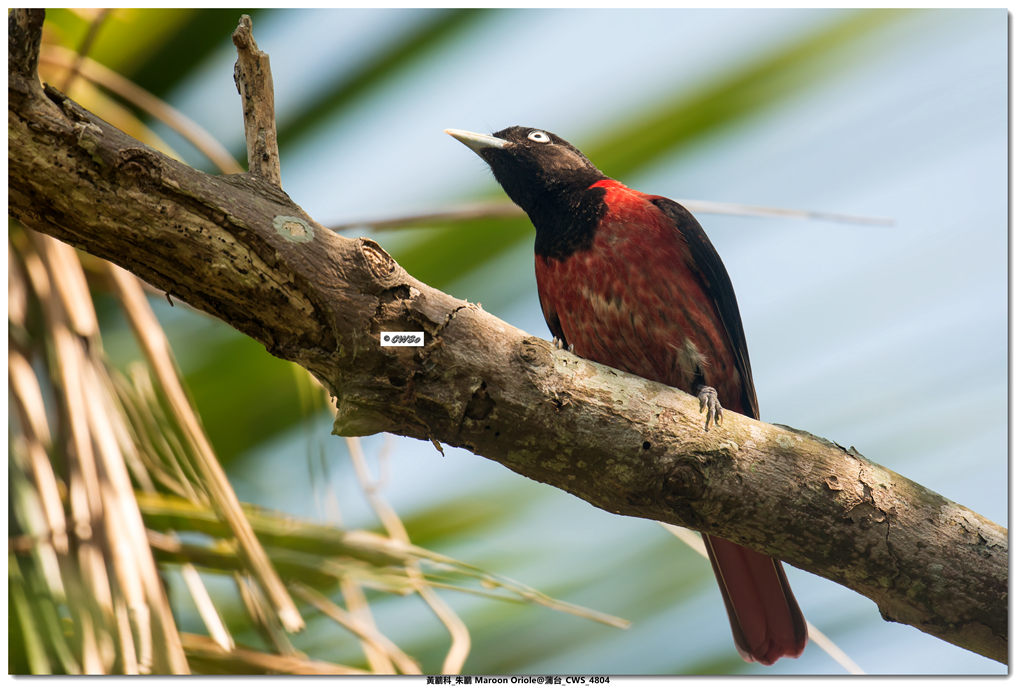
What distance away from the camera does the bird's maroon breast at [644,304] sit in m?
2.00

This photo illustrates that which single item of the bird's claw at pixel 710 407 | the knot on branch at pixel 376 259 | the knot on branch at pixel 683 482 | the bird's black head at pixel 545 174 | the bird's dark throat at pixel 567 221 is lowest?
the knot on branch at pixel 683 482

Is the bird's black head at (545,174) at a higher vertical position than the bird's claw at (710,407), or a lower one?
higher

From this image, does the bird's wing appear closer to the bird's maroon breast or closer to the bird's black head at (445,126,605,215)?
the bird's maroon breast

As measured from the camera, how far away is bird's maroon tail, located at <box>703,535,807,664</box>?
1955 millimetres

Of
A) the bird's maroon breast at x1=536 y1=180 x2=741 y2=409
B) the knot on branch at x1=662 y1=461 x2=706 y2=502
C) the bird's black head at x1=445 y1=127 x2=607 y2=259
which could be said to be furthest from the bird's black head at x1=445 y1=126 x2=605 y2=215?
the knot on branch at x1=662 y1=461 x2=706 y2=502

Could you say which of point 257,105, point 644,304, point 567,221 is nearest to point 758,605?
point 644,304

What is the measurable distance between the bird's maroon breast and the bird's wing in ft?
0.05

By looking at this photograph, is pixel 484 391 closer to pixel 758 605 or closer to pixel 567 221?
pixel 567 221

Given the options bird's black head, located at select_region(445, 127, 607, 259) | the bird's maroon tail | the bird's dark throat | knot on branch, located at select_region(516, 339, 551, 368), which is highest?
bird's black head, located at select_region(445, 127, 607, 259)

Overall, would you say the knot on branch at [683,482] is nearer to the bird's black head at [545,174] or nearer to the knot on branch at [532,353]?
the knot on branch at [532,353]

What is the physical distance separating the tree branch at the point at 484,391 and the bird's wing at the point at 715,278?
388mm

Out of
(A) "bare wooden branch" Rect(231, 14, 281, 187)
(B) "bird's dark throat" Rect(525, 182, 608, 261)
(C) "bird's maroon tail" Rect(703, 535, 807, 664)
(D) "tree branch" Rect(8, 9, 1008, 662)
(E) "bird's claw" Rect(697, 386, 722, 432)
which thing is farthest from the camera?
(B) "bird's dark throat" Rect(525, 182, 608, 261)

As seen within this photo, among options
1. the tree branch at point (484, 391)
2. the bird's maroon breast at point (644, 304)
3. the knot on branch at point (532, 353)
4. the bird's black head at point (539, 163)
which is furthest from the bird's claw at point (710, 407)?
the bird's black head at point (539, 163)

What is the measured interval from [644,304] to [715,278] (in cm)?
22
